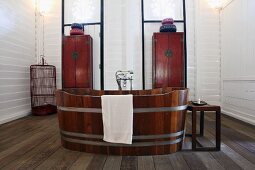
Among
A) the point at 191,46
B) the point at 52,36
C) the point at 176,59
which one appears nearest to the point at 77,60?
the point at 52,36

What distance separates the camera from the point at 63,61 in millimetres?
4824

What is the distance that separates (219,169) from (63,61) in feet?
13.5

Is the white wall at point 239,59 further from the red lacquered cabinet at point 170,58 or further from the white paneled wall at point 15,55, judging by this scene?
the white paneled wall at point 15,55

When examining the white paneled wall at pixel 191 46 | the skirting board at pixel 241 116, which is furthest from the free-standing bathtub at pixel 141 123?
the white paneled wall at pixel 191 46

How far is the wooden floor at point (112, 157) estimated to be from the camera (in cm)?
185

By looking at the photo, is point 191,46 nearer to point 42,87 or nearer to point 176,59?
point 176,59

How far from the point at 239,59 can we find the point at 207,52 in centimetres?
111

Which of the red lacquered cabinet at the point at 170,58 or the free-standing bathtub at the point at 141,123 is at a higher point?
the red lacquered cabinet at the point at 170,58

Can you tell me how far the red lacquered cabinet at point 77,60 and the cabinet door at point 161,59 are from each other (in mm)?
1631

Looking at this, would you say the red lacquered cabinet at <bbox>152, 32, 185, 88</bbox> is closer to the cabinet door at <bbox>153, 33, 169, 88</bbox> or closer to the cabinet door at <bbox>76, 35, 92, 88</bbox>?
the cabinet door at <bbox>153, 33, 169, 88</bbox>

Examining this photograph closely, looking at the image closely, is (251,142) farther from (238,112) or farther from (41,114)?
(41,114)

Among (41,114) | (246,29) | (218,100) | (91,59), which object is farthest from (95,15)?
(218,100)

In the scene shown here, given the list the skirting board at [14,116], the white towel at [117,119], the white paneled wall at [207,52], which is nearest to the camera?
the white towel at [117,119]

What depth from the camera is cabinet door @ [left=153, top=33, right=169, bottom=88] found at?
461cm
